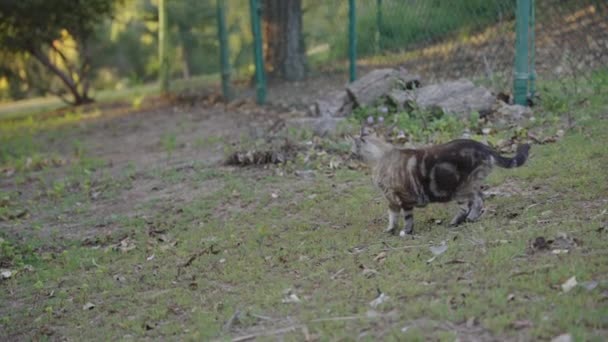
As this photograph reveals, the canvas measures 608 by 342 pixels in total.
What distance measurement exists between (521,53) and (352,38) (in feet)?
10.1

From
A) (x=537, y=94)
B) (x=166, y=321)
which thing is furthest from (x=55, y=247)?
(x=537, y=94)

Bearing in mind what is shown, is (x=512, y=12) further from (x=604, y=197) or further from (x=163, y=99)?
(x=163, y=99)

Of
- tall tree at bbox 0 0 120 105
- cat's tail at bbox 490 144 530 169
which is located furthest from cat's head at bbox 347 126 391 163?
tall tree at bbox 0 0 120 105

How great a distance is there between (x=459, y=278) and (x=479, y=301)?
39 centimetres

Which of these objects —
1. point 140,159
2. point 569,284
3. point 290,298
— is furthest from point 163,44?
point 569,284

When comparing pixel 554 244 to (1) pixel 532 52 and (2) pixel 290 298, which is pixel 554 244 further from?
(1) pixel 532 52

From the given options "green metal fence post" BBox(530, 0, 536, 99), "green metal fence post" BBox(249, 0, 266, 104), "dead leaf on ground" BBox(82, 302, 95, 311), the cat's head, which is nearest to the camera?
"dead leaf on ground" BBox(82, 302, 95, 311)

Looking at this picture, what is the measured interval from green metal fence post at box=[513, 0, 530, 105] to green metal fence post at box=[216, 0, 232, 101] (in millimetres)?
5893

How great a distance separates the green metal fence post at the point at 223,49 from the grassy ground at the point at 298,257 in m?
4.62

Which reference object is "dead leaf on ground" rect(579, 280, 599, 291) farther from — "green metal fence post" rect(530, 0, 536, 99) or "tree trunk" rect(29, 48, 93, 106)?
"tree trunk" rect(29, 48, 93, 106)

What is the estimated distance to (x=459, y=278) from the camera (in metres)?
4.49

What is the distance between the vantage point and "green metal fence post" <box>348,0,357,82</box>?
1107cm

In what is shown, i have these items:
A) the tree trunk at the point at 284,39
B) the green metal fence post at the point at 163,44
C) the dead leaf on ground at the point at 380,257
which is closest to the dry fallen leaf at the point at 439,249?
the dead leaf on ground at the point at 380,257

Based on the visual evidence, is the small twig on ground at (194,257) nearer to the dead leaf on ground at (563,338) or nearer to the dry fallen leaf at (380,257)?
the dry fallen leaf at (380,257)
